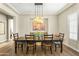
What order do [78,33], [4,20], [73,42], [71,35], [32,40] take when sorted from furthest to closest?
[4,20] → [71,35] → [73,42] → [78,33] → [32,40]

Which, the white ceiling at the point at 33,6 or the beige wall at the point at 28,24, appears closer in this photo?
the white ceiling at the point at 33,6

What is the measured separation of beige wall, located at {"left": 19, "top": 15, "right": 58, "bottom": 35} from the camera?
1062 centimetres

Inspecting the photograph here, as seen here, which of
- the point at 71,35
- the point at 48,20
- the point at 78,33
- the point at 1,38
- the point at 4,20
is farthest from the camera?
the point at 48,20

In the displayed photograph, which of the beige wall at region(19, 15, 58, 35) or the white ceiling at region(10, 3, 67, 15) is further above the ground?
the white ceiling at region(10, 3, 67, 15)

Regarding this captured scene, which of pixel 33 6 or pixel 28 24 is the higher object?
pixel 33 6

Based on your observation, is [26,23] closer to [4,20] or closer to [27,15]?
[27,15]

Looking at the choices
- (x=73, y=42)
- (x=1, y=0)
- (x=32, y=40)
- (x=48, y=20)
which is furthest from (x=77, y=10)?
(x=48, y=20)

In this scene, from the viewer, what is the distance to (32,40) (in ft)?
18.6

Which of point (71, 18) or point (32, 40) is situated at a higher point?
point (71, 18)

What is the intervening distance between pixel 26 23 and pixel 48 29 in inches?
73.1

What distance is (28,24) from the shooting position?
1085 centimetres

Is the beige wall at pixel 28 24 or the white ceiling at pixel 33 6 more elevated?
the white ceiling at pixel 33 6

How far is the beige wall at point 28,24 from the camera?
1062 centimetres

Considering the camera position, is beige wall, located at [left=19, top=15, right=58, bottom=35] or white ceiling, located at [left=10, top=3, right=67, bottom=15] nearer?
white ceiling, located at [left=10, top=3, right=67, bottom=15]
